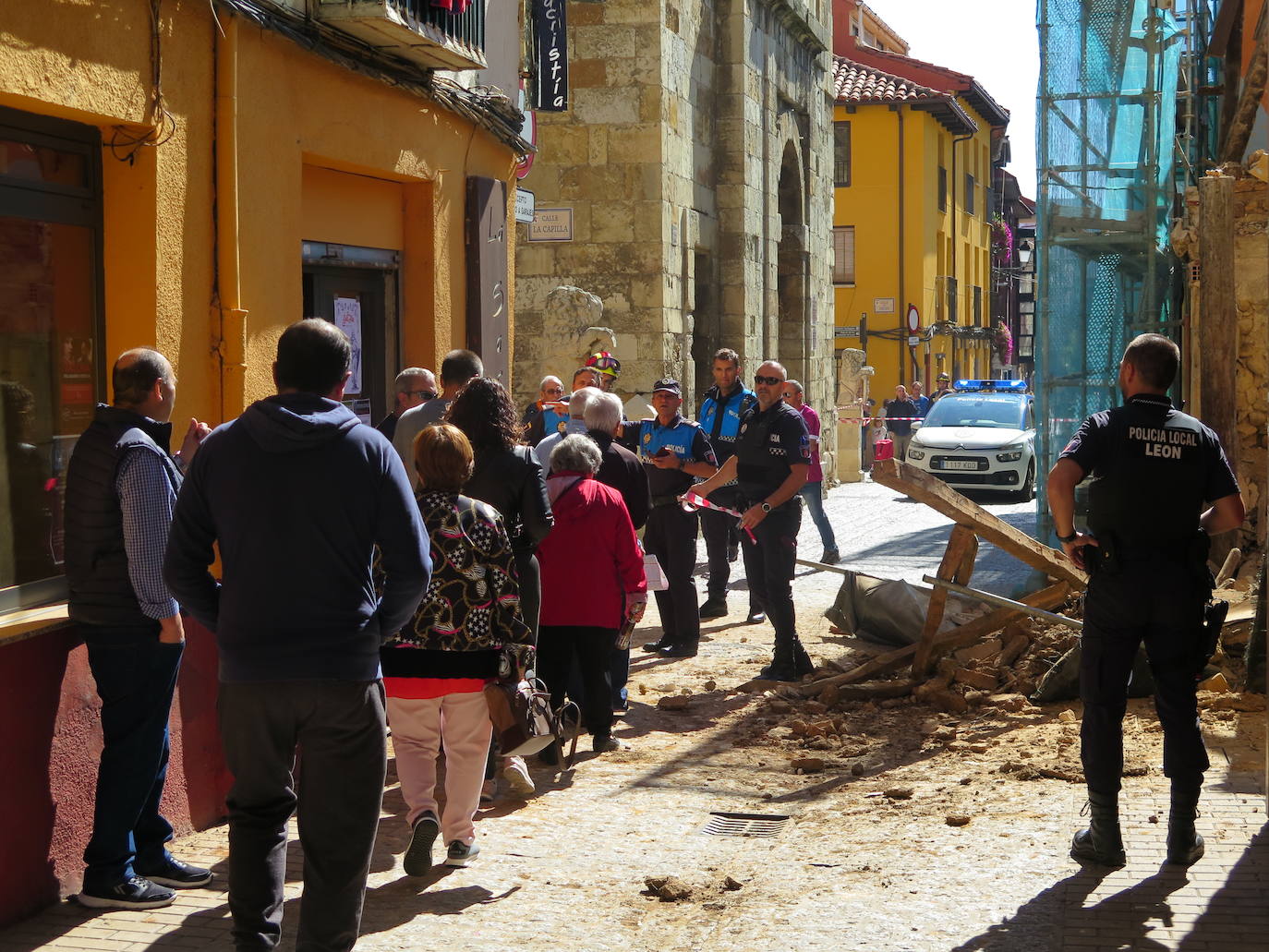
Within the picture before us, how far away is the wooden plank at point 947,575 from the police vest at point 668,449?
→ 2.16 metres

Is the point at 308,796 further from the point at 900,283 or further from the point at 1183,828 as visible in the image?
the point at 900,283

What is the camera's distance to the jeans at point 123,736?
5102mm

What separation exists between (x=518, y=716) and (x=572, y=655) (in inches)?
70.3

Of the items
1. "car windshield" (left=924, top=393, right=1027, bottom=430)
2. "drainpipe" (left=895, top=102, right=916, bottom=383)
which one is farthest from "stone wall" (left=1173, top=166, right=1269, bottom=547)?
"drainpipe" (left=895, top=102, right=916, bottom=383)

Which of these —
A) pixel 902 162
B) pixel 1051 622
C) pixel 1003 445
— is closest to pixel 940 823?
pixel 1051 622

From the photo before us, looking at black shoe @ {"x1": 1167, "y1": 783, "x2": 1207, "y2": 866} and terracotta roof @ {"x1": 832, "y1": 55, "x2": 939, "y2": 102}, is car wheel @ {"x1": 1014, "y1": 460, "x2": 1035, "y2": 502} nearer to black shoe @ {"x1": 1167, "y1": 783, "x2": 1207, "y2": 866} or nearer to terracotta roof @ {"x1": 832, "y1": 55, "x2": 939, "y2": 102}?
black shoe @ {"x1": 1167, "y1": 783, "x2": 1207, "y2": 866}

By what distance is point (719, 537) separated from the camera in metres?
11.6

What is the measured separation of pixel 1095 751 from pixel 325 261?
4.94 metres

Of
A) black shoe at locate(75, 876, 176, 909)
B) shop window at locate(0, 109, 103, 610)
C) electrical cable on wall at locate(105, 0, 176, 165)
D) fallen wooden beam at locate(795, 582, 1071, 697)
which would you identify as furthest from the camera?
fallen wooden beam at locate(795, 582, 1071, 697)

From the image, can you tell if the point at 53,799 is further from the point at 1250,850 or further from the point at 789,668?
the point at 789,668

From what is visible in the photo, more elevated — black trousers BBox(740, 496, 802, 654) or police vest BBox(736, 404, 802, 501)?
police vest BBox(736, 404, 802, 501)

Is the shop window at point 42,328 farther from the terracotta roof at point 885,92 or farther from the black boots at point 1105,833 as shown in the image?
the terracotta roof at point 885,92

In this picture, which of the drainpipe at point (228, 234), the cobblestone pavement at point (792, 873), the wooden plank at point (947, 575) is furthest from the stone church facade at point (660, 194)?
the cobblestone pavement at point (792, 873)

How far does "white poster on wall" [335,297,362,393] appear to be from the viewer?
8852 millimetres
